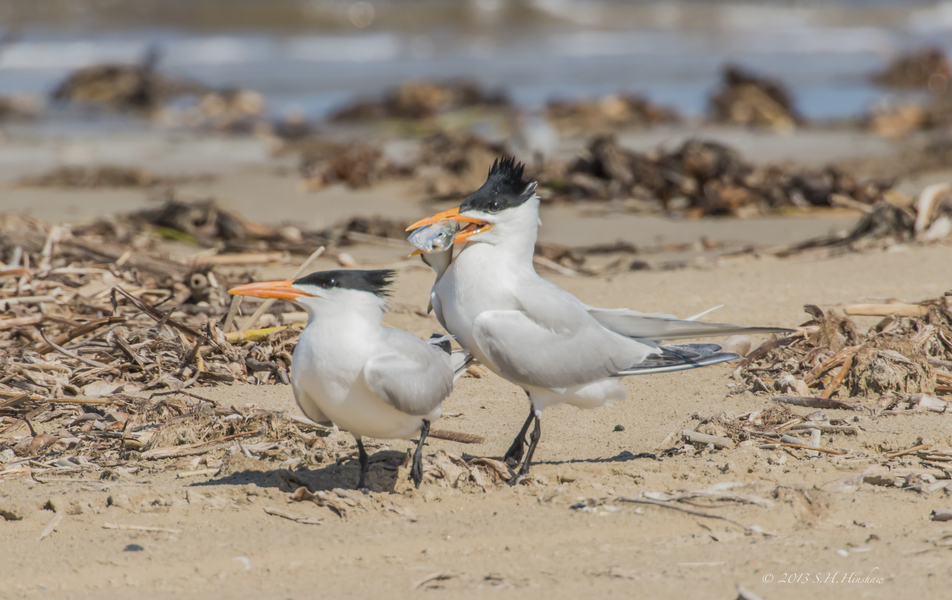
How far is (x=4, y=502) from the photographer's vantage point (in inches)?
115

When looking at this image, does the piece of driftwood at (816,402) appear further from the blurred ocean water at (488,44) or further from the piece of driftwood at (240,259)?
the blurred ocean water at (488,44)

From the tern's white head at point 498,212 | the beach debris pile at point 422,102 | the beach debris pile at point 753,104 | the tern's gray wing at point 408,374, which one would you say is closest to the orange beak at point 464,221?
the tern's white head at point 498,212

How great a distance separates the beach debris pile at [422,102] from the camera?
13.6 meters

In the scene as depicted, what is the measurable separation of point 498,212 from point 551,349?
0.51 meters

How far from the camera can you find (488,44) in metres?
22.6

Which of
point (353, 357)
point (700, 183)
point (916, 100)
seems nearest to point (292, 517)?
point (353, 357)

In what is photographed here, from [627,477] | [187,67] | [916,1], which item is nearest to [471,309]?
[627,477]

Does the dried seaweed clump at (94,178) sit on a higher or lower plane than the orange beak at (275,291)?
lower

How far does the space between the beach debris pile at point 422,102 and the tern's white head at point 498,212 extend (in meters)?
10.5

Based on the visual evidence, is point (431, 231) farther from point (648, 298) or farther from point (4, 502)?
point (648, 298)

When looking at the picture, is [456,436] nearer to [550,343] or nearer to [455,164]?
[550,343]

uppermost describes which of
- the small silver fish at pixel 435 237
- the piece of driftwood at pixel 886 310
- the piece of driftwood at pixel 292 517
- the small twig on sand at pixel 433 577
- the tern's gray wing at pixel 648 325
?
the small silver fish at pixel 435 237

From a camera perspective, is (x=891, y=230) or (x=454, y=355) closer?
(x=454, y=355)

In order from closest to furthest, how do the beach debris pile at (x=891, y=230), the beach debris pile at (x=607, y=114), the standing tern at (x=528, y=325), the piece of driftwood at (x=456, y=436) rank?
the standing tern at (x=528, y=325) → the piece of driftwood at (x=456, y=436) → the beach debris pile at (x=891, y=230) → the beach debris pile at (x=607, y=114)
